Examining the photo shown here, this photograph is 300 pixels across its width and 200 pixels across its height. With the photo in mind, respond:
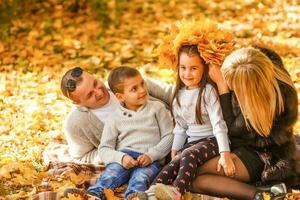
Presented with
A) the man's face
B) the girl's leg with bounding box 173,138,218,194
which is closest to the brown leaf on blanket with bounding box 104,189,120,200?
the girl's leg with bounding box 173,138,218,194

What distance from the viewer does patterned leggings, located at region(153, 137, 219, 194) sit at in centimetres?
429

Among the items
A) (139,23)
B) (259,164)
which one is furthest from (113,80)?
(139,23)

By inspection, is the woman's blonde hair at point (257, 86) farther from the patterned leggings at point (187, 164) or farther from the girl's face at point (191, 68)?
the patterned leggings at point (187, 164)

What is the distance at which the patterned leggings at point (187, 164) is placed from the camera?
4.29 metres

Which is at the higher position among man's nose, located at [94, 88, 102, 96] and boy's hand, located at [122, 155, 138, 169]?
man's nose, located at [94, 88, 102, 96]

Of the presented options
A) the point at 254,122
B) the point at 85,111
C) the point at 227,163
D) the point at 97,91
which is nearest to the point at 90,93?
the point at 97,91

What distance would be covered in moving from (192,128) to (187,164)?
0.35 metres

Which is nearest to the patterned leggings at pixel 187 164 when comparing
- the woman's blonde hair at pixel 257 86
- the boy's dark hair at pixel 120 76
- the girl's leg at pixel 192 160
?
the girl's leg at pixel 192 160

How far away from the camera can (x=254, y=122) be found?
4.19 m

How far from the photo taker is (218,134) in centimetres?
431

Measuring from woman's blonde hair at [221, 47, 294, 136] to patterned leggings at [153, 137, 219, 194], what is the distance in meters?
0.35

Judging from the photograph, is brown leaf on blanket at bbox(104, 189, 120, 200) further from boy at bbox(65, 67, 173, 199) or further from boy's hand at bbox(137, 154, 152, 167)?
boy's hand at bbox(137, 154, 152, 167)

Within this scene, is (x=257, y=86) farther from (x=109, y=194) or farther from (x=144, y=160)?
(x=109, y=194)

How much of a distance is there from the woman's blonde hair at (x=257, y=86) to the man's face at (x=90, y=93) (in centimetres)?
121
